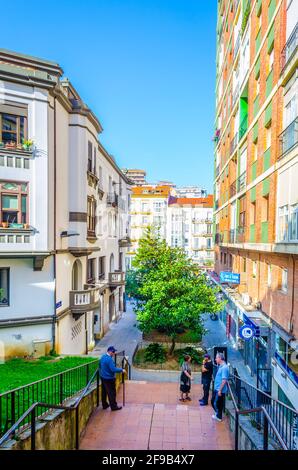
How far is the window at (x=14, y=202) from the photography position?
14.0 metres

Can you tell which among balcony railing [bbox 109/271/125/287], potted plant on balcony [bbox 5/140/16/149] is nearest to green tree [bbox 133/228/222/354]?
balcony railing [bbox 109/271/125/287]

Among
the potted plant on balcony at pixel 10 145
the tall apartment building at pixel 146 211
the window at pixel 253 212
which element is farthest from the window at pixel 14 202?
the tall apartment building at pixel 146 211

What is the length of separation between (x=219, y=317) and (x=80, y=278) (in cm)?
1664

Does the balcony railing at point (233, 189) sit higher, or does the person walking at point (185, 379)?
the balcony railing at point (233, 189)

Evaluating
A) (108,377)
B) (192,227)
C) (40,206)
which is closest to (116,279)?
(40,206)

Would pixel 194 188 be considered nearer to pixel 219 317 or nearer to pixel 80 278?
pixel 219 317

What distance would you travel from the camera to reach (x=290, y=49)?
40.7 ft

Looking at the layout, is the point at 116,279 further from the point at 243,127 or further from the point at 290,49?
the point at 290,49

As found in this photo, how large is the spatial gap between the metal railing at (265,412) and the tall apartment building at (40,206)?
8907 mm

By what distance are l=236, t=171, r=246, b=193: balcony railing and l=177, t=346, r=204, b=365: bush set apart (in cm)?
983

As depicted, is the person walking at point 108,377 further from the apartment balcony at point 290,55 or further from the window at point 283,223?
the apartment balcony at point 290,55

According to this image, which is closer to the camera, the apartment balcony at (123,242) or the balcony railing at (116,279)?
the balcony railing at (116,279)

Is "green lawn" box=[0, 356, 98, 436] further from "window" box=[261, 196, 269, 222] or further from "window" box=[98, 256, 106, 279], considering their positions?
"window" box=[98, 256, 106, 279]

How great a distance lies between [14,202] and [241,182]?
1323cm
